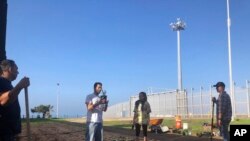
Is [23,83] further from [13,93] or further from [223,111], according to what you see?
[223,111]

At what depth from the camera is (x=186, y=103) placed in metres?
41.1

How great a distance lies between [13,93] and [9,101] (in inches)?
6.3

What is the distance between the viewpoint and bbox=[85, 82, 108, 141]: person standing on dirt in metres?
9.77

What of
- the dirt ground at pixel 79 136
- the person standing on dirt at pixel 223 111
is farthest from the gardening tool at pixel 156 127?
the person standing on dirt at pixel 223 111

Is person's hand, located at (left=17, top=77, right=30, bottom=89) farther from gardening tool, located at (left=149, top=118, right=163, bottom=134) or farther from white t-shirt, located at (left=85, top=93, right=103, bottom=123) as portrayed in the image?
gardening tool, located at (left=149, top=118, right=163, bottom=134)

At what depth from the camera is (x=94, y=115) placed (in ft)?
32.3

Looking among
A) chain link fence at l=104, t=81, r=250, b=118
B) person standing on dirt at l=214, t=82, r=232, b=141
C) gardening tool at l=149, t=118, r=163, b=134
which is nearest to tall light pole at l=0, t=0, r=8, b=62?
person standing on dirt at l=214, t=82, r=232, b=141

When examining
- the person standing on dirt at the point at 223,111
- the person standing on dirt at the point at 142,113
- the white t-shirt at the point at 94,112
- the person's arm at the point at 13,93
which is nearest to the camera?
the person's arm at the point at 13,93

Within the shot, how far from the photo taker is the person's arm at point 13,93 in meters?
5.62

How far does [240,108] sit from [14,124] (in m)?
31.4

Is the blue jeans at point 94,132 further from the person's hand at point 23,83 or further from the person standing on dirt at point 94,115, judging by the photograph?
the person's hand at point 23,83

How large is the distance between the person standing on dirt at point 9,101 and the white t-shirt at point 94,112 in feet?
12.3

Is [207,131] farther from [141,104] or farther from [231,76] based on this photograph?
[231,76]

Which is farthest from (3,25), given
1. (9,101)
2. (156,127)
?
(156,127)
